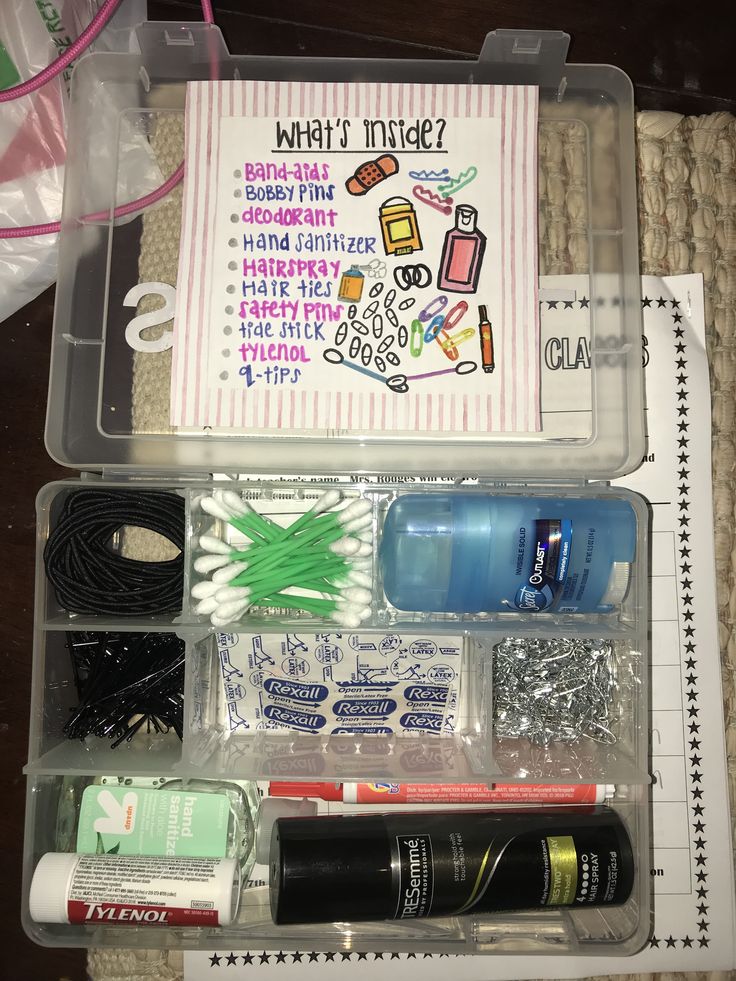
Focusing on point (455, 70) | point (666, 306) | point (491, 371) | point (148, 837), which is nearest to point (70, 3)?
point (455, 70)

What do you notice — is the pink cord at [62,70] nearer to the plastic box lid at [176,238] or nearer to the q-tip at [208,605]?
the plastic box lid at [176,238]

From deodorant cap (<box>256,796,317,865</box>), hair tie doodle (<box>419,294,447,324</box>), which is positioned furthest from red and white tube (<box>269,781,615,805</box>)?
hair tie doodle (<box>419,294,447,324</box>)

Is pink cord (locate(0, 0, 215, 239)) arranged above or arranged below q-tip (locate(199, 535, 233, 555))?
above

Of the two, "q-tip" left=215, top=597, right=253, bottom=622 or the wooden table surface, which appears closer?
"q-tip" left=215, top=597, right=253, bottom=622

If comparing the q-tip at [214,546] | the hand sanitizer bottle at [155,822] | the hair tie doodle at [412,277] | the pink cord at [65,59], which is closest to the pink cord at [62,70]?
the pink cord at [65,59]

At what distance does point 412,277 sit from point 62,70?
403mm

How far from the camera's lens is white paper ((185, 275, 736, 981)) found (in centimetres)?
76

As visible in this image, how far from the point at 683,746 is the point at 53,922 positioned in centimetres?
66

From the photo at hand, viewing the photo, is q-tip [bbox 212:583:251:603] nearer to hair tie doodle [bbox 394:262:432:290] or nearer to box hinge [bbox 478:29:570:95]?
hair tie doodle [bbox 394:262:432:290]

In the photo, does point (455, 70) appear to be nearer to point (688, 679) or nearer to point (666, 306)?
point (666, 306)

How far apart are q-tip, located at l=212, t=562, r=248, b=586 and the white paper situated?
41 centimetres

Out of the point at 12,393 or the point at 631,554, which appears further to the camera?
the point at 12,393

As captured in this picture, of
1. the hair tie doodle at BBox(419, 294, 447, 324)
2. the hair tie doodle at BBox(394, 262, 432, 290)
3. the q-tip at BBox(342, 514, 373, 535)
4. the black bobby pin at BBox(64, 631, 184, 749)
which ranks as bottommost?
the black bobby pin at BBox(64, 631, 184, 749)

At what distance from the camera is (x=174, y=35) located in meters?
0.71
